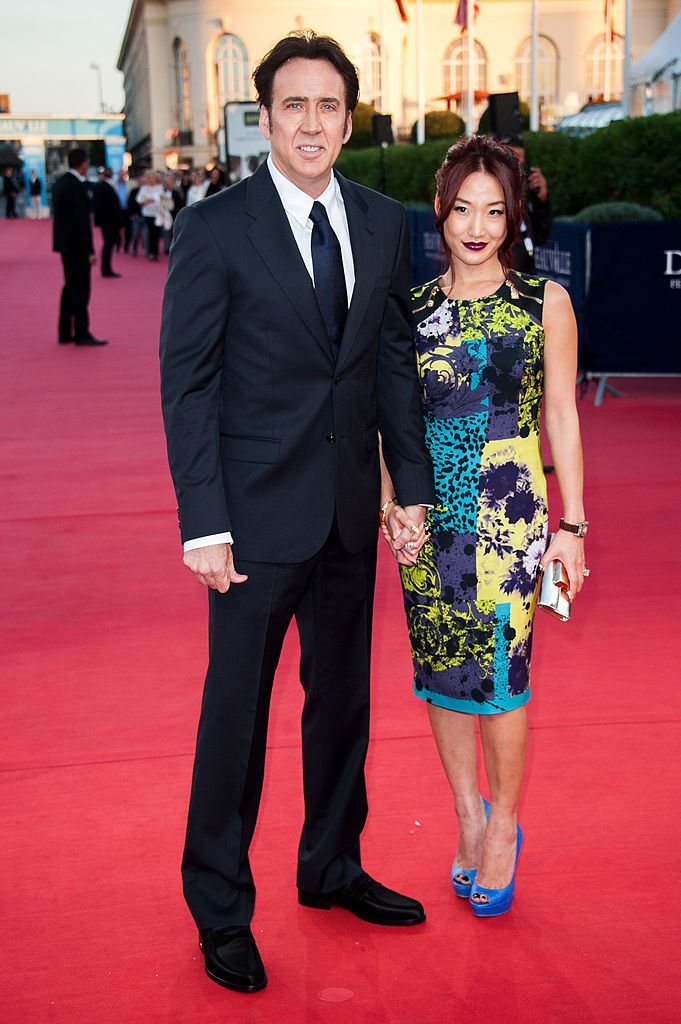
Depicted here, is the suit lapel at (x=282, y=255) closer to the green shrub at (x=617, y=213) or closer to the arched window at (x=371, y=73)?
the green shrub at (x=617, y=213)

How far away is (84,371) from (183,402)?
1065 cm

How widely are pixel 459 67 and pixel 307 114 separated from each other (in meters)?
67.2

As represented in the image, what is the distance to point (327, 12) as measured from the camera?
65812 mm

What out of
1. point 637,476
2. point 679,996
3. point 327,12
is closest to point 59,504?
point 637,476

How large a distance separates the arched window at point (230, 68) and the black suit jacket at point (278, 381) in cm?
6965

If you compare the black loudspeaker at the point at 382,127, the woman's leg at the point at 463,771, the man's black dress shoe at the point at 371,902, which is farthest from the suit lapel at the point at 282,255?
the black loudspeaker at the point at 382,127

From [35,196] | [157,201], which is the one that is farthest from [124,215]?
[35,196]

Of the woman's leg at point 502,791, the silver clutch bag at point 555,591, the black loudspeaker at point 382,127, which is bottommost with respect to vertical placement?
the woman's leg at point 502,791

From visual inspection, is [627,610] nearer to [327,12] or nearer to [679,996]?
[679,996]

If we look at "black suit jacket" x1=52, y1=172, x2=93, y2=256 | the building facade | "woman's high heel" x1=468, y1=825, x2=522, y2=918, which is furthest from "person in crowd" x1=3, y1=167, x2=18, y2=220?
"woman's high heel" x1=468, y1=825, x2=522, y2=918

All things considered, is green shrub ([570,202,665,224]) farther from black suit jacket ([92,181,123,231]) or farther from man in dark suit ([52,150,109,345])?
black suit jacket ([92,181,123,231])

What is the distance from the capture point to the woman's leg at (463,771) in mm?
3303

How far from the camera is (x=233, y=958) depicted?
2.99 metres

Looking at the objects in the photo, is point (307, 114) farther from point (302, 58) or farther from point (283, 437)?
point (283, 437)
